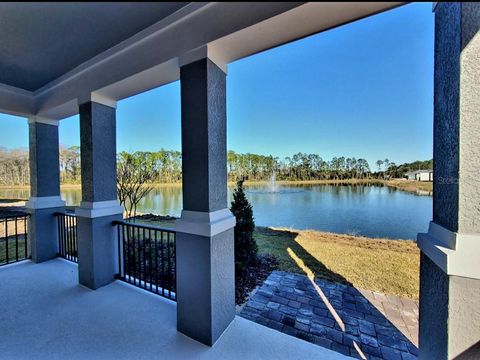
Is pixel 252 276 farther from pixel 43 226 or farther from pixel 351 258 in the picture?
pixel 43 226

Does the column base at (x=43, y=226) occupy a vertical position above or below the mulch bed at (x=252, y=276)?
above

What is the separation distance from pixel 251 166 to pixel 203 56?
826cm

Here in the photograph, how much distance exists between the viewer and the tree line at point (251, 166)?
6957mm

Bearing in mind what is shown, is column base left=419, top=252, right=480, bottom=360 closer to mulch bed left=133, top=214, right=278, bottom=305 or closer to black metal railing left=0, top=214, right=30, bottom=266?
mulch bed left=133, top=214, right=278, bottom=305

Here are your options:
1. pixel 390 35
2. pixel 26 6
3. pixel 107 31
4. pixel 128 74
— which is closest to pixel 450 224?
pixel 128 74

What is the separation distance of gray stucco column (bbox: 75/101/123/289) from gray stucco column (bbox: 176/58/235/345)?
156 cm

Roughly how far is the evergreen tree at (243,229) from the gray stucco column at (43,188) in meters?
3.47

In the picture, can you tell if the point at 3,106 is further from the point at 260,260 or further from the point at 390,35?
the point at 390,35

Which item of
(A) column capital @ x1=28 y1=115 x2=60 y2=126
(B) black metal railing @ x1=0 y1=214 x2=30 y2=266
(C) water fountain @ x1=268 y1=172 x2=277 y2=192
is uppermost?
(A) column capital @ x1=28 y1=115 x2=60 y2=126

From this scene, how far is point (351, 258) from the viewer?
16.8 feet

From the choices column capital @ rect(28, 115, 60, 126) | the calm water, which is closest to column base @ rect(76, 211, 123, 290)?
column capital @ rect(28, 115, 60, 126)

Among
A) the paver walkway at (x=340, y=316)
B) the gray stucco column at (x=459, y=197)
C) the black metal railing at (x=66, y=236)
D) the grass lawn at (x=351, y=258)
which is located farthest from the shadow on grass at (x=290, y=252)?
the black metal railing at (x=66, y=236)

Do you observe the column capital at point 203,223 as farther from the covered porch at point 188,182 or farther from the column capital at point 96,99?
the column capital at point 96,99

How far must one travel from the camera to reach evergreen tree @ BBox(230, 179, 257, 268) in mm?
4371
